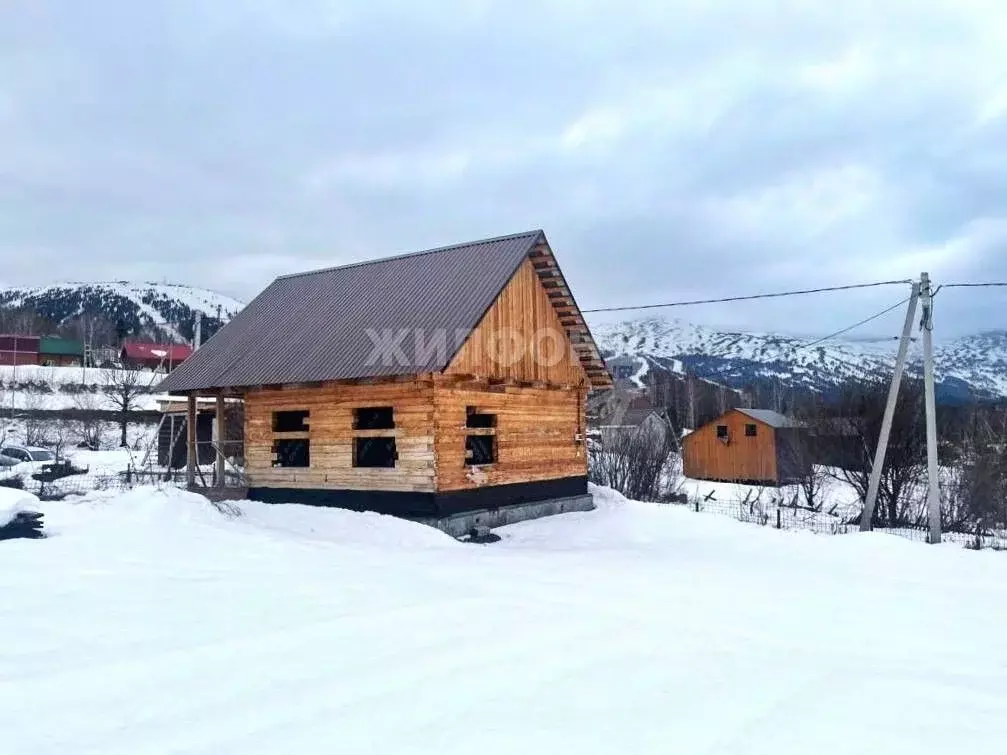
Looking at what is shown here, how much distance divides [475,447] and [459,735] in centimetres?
1389

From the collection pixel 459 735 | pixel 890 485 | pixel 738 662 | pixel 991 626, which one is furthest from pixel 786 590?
Answer: pixel 890 485

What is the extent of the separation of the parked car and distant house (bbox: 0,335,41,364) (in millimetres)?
50823

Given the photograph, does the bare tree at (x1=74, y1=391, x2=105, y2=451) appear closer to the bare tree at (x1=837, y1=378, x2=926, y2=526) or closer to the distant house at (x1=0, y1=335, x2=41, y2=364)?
the distant house at (x1=0, y1=335, x2=41, y2=364)

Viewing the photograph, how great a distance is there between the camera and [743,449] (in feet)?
150

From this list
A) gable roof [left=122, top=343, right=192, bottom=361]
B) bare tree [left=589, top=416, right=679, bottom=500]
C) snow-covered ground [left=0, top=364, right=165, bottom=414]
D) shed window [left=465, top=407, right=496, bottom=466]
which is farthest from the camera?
gable roof [left=122, top=343, right=192, bottom=361]

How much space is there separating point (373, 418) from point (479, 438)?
270 centimetres

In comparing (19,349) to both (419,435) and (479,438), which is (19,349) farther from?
(419,435)

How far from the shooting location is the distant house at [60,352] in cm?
8444

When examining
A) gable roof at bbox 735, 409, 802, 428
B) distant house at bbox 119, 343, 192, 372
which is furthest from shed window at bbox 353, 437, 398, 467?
distant house at bbox 119, 343, 192, 372

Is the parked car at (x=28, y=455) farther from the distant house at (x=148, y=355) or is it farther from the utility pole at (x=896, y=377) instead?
the distant house at (x=148, y=355)

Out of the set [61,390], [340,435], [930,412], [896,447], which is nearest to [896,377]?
[930,412]

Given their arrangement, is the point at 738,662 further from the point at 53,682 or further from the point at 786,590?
the point at 53,682

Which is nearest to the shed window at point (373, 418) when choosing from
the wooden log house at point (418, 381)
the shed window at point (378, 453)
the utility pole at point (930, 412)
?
the wooden log house at point (418, 381)

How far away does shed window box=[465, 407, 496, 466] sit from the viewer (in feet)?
57.6
